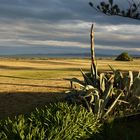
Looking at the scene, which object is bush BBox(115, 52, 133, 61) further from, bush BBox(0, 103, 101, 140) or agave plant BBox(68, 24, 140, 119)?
bush BBox(0, 103, 101, 140)

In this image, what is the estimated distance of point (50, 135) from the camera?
363 inches

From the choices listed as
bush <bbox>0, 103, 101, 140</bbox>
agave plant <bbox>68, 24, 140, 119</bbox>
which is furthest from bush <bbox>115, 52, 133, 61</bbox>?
bush <bbox>0, 103, 101, 140</bbox>

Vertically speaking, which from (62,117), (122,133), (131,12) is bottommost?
(122,133)

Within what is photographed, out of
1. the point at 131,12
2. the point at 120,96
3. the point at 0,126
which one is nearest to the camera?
the point at 0,126

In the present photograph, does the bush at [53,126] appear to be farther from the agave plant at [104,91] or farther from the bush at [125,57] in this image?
the bush at [125,57]

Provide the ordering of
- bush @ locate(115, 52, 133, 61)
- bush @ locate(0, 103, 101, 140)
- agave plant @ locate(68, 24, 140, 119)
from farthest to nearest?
bush @ locate(115, 52, 133, 61) < agave plant @ locate(68, 24, 140, 119) < bush @ locate(0, 103, 101, 140)

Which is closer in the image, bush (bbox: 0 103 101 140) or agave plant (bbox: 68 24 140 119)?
bush (bbox: 0 103 101 140)

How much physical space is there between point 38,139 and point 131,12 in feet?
37.0

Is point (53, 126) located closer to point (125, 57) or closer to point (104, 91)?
point (104, 91)

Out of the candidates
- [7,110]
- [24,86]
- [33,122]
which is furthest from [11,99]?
[33,122]

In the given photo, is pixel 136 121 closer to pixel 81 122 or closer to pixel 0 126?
pixel 81 122

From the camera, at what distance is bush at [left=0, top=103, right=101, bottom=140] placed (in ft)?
30.1

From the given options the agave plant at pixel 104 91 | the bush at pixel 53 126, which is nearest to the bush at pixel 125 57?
the agave plant at pixel 104 91

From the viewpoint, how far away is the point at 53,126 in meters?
9.91
